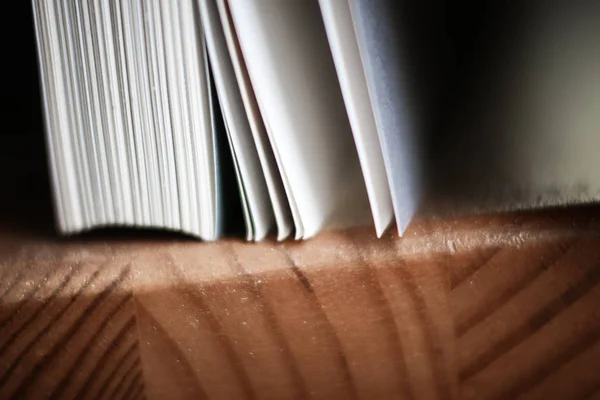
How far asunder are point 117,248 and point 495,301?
24 centimetres

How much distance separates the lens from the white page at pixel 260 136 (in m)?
0.34

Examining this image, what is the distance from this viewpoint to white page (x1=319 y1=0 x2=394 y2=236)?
1.07 ft

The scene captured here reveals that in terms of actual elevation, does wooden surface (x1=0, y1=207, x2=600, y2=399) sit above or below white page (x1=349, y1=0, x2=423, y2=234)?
below

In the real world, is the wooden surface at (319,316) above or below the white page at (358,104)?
below

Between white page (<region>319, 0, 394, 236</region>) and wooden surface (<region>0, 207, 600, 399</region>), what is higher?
white page (<region>319, 0, 394, 236</region>)

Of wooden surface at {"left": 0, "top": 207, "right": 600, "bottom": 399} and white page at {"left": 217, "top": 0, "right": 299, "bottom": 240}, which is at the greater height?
white page at {"left": 217, "top": 0, "right": 299, "bottom": 240}

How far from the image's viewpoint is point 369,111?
1.14 ft

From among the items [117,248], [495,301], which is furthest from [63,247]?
[495,301]

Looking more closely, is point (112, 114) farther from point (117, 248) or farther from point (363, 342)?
point (363, 342)

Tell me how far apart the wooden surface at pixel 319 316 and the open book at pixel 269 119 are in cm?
Answer: 3

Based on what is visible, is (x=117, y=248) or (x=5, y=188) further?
(x=5, y=188)

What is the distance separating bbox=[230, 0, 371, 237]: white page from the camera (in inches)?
13.6

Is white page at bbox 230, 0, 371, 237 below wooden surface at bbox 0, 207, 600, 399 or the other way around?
the other way around

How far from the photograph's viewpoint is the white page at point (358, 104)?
0.33 metres
